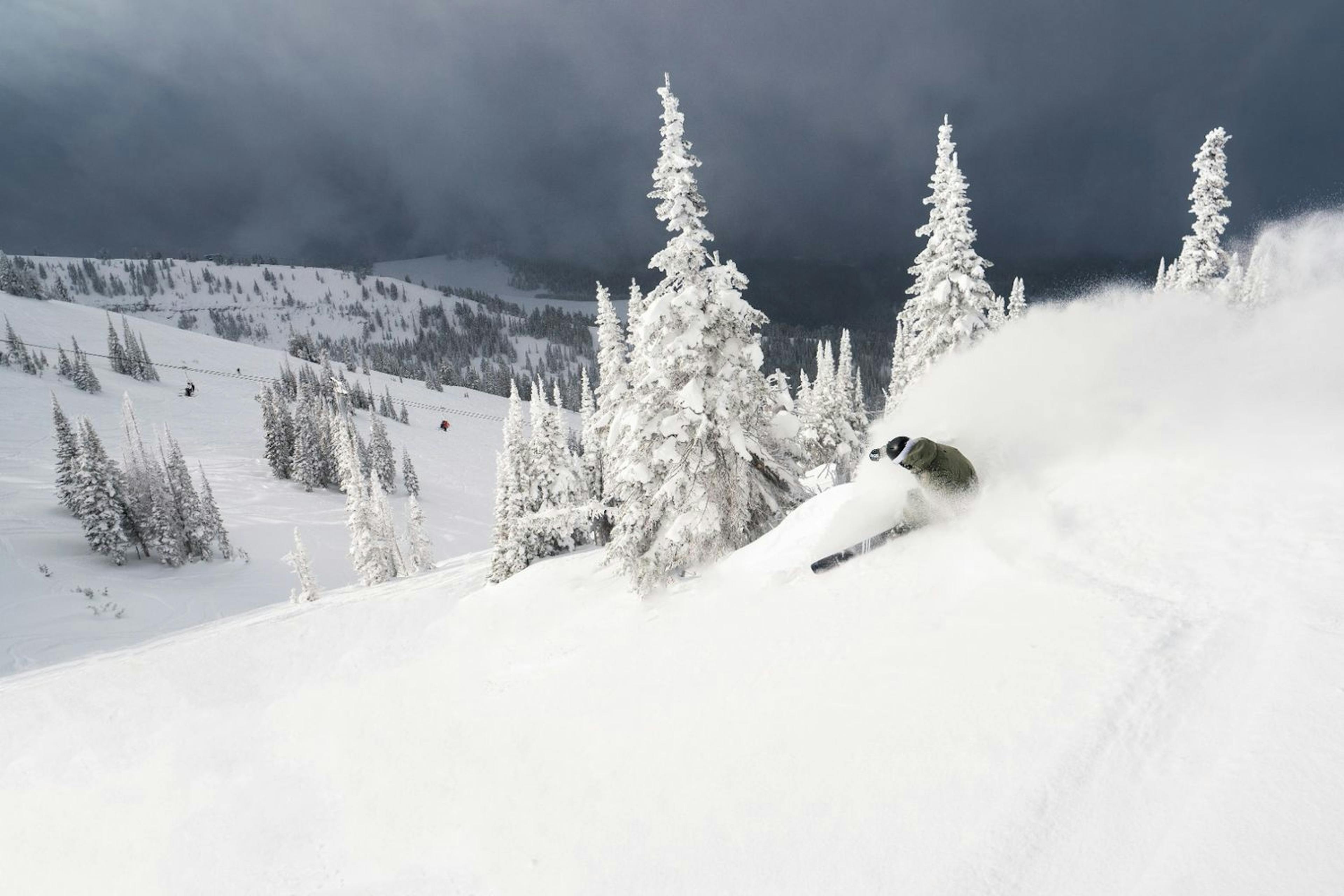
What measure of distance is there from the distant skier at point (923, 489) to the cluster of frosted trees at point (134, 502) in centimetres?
6509

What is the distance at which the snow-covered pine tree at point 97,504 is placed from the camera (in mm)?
49062

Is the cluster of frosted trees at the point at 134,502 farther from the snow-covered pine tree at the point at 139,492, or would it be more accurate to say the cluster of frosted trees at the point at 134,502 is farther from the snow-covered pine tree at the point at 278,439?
the snow-covered pine tree at the point at 278,439

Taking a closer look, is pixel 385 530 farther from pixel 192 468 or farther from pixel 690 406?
pixel 690 406

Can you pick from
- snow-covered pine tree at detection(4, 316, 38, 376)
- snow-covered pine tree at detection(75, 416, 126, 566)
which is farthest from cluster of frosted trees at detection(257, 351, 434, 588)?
snow-covered pine tree at detection(4, 316, 38, 376)

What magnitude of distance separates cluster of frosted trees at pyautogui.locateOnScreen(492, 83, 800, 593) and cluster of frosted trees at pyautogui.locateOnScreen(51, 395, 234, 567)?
58.7m

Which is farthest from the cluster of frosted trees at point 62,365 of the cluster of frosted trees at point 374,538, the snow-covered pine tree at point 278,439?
the cluster of frosted trees at point 374,538

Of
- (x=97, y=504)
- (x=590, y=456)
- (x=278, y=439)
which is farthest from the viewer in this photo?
(x=278, y=439)

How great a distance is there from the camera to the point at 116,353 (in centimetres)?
11856

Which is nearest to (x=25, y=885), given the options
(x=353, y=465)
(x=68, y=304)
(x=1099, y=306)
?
(x=1099, y=306)

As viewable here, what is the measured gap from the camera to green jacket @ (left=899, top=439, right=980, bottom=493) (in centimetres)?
780

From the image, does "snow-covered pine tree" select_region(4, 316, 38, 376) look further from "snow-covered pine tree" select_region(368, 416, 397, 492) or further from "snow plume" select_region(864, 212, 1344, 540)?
"snow plume" select_region(864, 212, 1344, 540)

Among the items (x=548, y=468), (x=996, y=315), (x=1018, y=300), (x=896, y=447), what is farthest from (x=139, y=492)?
(x=1018, y=300)

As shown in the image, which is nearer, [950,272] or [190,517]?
[950,272]

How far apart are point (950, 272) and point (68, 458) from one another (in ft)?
236
